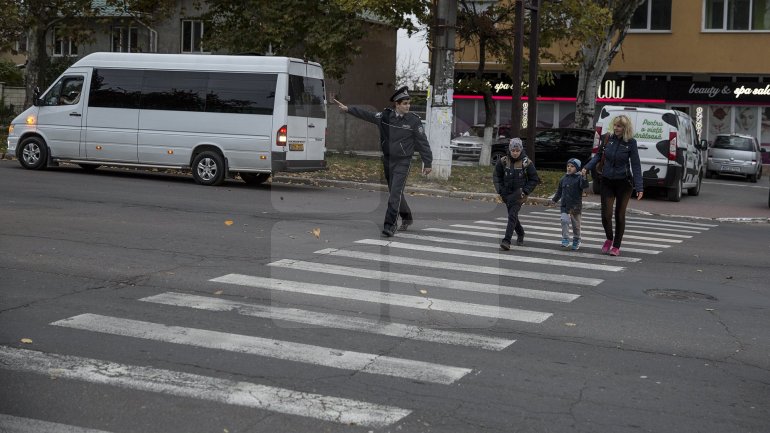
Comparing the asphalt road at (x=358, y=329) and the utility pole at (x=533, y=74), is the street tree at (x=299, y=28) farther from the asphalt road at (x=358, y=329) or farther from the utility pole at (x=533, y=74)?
the asphalt road at (x=358, y=329)

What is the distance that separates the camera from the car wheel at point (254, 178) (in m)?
21.8

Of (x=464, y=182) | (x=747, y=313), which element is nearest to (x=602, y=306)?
(x=747, y=313)

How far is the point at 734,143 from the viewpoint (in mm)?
36844

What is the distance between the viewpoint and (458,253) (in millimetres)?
12109

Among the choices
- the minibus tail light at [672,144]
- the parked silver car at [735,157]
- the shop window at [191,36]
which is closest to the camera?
the minibus tail light at [672,144]

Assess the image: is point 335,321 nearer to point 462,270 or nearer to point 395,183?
point 462,270

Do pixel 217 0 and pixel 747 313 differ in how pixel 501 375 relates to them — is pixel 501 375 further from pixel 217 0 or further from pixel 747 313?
pixel 217 0

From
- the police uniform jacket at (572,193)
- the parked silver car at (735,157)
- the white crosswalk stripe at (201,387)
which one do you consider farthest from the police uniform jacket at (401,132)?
the parked silver car at (735,157)

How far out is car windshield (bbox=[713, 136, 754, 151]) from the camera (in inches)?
1437

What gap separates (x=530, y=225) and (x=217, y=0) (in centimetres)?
1941

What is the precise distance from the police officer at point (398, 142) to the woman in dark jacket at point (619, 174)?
236cm

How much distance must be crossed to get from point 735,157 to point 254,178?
21237mm

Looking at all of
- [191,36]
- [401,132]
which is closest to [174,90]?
[401,132]

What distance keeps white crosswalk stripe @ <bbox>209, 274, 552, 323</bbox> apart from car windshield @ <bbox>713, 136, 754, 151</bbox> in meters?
30.2
